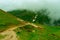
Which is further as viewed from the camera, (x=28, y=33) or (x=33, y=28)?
(x=33, y=28)

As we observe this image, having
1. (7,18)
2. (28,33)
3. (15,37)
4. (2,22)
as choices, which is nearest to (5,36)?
(15,37)

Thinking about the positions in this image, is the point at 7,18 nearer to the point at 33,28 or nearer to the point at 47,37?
the point at 33,28

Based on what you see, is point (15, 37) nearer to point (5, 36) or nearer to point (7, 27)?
point (5, 36)

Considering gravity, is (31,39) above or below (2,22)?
below

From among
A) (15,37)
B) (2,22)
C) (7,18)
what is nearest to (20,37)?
(15,37)

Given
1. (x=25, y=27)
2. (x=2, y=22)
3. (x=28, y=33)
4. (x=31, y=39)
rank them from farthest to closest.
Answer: (x=2, y=22), (x=25, y=27), (x=28, y=33), (x=31, y=39)

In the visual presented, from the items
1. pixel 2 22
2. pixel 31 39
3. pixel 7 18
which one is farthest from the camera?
pixel 7 18

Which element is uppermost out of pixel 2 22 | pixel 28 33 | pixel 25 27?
pixel 2 22

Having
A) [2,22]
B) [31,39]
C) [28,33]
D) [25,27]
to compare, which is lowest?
[31,39]

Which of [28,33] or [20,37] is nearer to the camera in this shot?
[20,37]

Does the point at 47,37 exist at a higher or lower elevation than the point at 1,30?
lower
